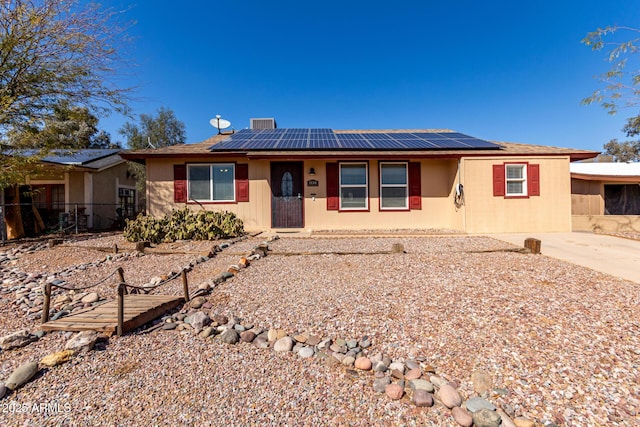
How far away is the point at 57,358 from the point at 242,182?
24.5ft

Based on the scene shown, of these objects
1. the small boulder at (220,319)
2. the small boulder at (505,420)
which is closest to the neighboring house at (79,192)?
the small boulder at (220,319)

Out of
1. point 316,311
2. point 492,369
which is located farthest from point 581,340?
point 316,311

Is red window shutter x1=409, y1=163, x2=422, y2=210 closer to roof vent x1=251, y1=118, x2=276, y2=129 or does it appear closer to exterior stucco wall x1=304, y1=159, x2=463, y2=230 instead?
exterior stucco wall x1=304, y1=159, x2=463, y2=230

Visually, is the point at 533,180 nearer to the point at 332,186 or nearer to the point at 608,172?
the point at 332,186

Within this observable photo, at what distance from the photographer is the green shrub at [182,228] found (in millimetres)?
7547

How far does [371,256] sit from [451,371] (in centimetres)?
356

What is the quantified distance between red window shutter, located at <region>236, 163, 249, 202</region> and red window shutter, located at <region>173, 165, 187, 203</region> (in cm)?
175

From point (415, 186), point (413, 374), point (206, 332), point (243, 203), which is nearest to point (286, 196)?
point (243, 203)

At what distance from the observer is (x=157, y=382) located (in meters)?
2.13

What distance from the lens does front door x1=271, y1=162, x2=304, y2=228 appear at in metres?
9.47

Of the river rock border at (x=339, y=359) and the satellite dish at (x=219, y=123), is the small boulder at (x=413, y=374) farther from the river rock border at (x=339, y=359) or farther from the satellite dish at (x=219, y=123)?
the satellite dish at (x=219, y=123)

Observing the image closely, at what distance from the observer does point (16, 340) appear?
106 inches

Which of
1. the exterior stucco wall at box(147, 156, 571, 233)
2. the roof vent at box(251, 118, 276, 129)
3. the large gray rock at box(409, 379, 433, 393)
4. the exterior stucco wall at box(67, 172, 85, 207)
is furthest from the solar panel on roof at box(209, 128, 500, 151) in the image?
the large gray rock at box(409, 379, 433, 393)

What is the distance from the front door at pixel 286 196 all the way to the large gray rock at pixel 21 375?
7.29 metres
